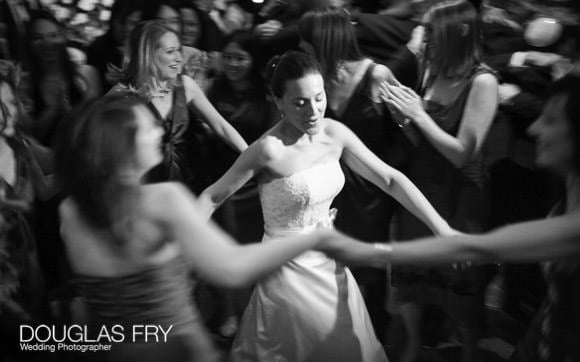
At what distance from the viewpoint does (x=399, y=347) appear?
8.55 feet

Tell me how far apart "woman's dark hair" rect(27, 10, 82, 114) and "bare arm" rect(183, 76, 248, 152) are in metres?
0.40

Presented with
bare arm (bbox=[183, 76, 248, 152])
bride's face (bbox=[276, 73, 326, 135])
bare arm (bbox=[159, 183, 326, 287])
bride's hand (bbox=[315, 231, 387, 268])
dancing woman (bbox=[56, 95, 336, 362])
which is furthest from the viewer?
bare arm (bbox=[183, 76, 248, 152])

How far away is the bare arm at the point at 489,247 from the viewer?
1.88 metres

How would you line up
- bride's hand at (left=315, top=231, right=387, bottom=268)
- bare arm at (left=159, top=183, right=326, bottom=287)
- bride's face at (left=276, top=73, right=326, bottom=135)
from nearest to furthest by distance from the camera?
bare arm at (left=159, top=183, right=326, bottom=287), bride's hand at (left=315, top=231, right=387, bottom=268), bride's face at (left=276, top=73, right=326, bottom=135)

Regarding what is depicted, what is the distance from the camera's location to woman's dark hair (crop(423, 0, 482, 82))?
8.00 feet

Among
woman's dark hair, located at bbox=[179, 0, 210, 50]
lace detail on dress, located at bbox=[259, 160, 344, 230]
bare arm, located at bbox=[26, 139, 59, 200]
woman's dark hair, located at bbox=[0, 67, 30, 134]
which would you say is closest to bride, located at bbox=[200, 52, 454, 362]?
lace detail on dress, located at bbox=[259, 160, 344, 230]

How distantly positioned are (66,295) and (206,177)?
67cm

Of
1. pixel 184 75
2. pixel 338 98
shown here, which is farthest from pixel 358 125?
pixel 184 75

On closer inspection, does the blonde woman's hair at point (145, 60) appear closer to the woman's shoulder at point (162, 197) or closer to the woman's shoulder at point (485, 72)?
the woman's shoulder at point (162, 197)

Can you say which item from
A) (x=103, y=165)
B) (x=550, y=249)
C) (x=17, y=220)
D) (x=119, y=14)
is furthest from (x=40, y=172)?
(x=550, y=249)

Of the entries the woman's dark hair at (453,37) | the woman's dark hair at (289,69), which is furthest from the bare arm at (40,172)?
the woman's dark hair at (453,37)

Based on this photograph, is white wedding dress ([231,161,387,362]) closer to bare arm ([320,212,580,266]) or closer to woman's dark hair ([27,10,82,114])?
bare arm ([320,212,580,266])

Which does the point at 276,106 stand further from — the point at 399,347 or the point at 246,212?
the point at 399,347

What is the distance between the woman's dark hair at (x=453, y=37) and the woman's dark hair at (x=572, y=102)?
0.37m
